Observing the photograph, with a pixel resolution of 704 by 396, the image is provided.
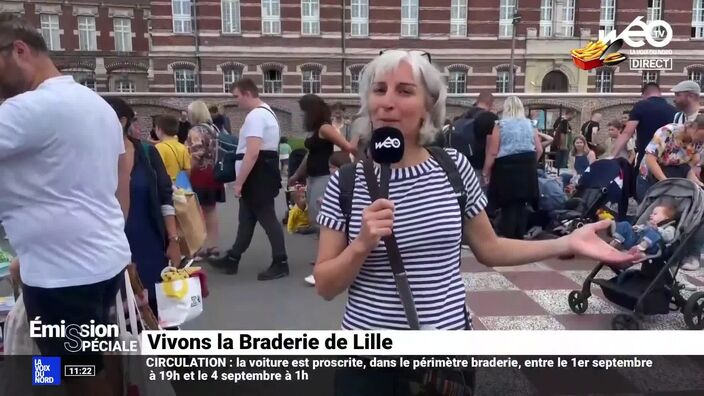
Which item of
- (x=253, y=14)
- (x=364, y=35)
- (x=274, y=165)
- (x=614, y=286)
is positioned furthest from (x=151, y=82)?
(x=614, y=286)

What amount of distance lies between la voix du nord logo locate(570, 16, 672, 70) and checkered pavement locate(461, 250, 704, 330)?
20082mm

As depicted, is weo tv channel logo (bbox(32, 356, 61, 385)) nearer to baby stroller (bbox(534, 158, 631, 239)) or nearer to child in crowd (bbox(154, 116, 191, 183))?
child in crowd (bbox(154, 116, 191, 183))

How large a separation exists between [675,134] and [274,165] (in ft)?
→ 11.1

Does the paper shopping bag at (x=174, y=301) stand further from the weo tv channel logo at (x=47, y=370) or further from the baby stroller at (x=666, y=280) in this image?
the baby stroller at (x=666, y=280)

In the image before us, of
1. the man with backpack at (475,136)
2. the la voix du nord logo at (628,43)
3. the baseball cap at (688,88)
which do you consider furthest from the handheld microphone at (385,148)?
the la voix du nord logo at (628,43)

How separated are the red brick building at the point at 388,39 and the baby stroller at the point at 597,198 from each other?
70.7 feet

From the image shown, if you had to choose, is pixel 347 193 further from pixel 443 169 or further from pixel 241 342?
pixel 241 342

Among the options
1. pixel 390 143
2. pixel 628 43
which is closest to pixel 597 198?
pixel 390 143

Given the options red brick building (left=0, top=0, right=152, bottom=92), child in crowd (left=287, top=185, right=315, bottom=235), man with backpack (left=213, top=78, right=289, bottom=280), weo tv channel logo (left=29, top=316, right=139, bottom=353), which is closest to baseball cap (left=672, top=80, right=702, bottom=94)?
man with backpack (left=213, top=78, right=289, bottom=280)

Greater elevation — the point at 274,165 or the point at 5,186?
the point at 5,186

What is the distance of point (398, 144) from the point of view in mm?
1440

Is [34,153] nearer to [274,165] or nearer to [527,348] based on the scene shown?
[527,348]

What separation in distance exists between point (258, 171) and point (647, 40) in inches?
984

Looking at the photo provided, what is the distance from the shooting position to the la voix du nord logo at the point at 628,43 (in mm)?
22984
